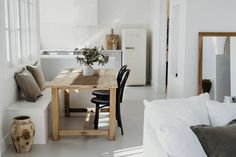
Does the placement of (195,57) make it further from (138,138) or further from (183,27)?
(138,138)

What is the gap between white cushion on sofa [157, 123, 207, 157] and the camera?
2.29 meters

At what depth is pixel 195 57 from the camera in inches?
201

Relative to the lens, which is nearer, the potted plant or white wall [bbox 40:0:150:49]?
the potted plant

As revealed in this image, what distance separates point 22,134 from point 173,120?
2.31 metres

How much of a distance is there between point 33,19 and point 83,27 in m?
3.03

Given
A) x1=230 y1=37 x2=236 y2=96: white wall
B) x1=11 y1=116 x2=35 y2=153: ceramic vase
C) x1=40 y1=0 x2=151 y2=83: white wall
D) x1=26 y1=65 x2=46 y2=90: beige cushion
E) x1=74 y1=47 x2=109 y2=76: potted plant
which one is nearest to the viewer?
x1=11 y1=116 x2=35 y2=153: ceramic vase

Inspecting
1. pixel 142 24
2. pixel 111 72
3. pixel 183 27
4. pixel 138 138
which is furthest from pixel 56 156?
pixel 142 24

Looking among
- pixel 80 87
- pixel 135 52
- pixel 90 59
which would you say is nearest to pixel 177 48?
pixel 90 59

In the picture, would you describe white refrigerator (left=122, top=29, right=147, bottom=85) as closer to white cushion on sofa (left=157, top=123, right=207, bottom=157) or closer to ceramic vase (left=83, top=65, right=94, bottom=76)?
ceramic vase (left=83, top=65, right=94, bottom=76)

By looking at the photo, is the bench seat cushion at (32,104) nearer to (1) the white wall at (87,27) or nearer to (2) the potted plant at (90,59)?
(2) the potted plant at (90,59)

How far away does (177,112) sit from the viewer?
8.91ft

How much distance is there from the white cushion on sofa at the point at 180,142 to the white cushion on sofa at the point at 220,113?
1.37ft

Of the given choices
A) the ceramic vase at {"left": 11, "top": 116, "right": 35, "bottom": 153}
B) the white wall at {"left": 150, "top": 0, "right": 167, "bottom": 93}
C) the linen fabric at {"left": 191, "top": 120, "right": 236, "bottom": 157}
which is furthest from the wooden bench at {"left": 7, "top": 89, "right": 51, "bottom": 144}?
the white wall at {"left": 150, "top": 0, "right": 167, "bottom": 93}

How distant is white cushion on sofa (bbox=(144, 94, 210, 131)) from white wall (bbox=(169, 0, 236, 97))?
2217mm
